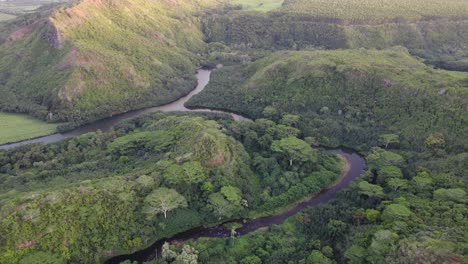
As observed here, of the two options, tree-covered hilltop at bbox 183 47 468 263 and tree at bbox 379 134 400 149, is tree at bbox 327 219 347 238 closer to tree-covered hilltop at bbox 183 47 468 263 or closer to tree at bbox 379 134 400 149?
tree-covered hilltop at bbox 183 47 468 263

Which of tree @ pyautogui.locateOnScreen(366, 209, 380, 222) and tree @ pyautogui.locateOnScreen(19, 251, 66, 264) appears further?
tree @ pyautogui.locateOnScreen(366, 209, 380, 222)

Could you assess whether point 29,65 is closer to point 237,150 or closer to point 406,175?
point 237,150

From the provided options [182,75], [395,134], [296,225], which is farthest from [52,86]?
[395,134]

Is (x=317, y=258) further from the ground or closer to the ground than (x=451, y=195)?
closer to the ground

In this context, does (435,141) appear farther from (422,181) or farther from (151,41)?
(151,41)

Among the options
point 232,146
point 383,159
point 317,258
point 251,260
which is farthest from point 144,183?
point 383,159

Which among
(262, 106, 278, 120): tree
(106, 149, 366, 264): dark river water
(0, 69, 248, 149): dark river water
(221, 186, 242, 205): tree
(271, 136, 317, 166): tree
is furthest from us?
(262, 106, 278, 120): tree

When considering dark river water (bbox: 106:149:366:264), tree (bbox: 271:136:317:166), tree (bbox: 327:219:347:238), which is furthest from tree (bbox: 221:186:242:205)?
tree (bbox: 327:219:347:238)
